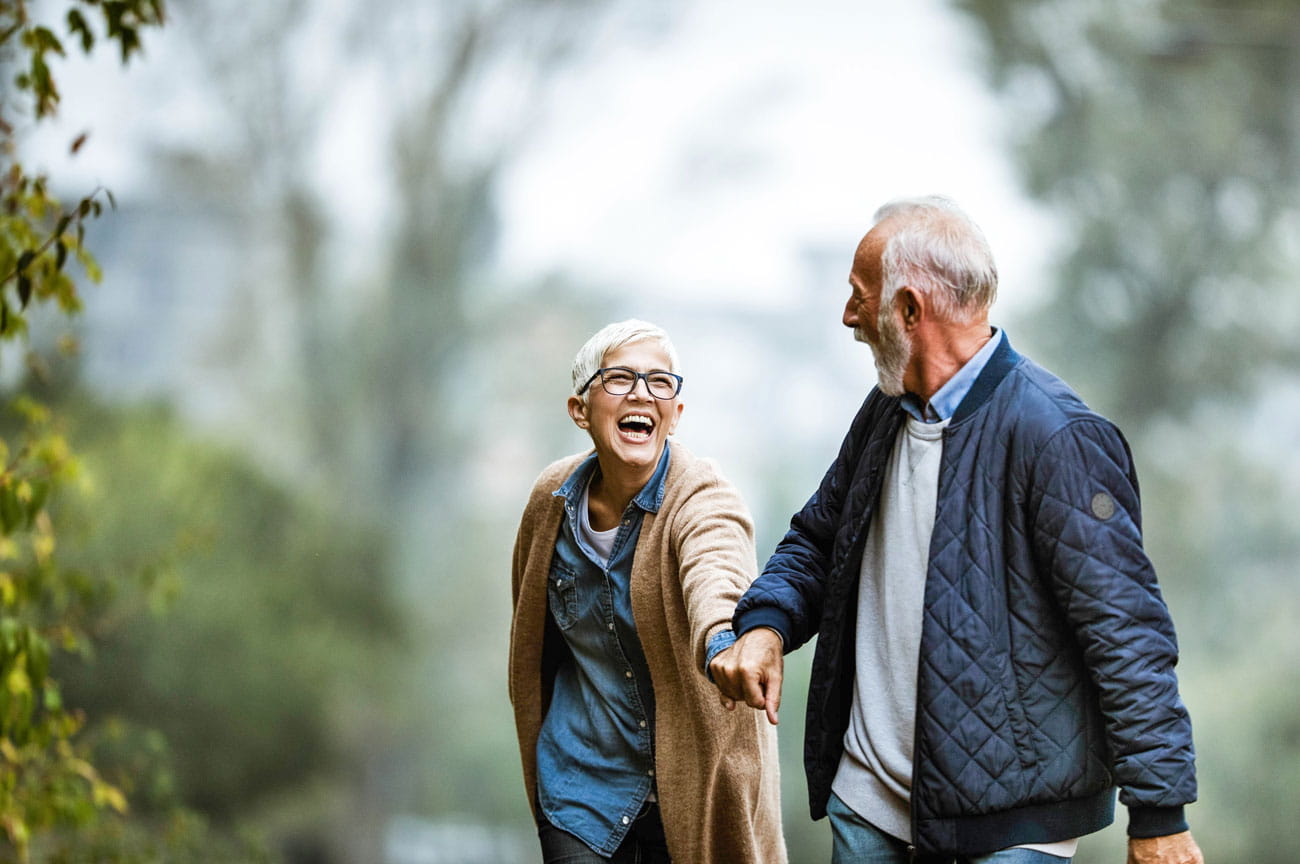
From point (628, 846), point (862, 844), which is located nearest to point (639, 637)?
point (628, 846)

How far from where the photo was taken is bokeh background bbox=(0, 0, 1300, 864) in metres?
10.1

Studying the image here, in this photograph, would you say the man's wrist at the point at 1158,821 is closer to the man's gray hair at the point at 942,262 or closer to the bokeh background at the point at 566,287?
the man's gray hair at the point at 942,262

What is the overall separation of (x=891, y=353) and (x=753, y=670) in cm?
52

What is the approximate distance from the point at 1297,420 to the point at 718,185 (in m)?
4.86

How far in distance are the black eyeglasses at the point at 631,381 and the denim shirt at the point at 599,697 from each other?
0.47 ft

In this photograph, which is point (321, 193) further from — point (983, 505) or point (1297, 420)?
point (983, 505)

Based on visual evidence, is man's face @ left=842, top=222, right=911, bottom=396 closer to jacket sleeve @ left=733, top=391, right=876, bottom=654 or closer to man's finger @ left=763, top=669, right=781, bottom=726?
jacket sleeve @ left=733, top=391, right=876, bottom=654

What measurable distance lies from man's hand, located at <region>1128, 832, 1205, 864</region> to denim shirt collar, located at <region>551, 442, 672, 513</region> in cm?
105

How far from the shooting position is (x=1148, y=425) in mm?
10766

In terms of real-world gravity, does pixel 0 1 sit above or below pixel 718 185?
below

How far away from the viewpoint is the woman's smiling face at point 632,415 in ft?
8.27

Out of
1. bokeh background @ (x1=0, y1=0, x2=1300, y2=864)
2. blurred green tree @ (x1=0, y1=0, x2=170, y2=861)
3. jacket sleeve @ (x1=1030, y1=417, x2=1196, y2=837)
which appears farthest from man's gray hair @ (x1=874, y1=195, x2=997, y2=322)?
bokeh background @ (x1=0, y1=0, x2=1300, y2=864)

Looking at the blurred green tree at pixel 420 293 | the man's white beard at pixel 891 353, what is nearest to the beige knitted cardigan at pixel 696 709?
the man's white beard at pixel 891 353

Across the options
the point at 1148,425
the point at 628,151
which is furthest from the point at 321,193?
the point at 1148,425
